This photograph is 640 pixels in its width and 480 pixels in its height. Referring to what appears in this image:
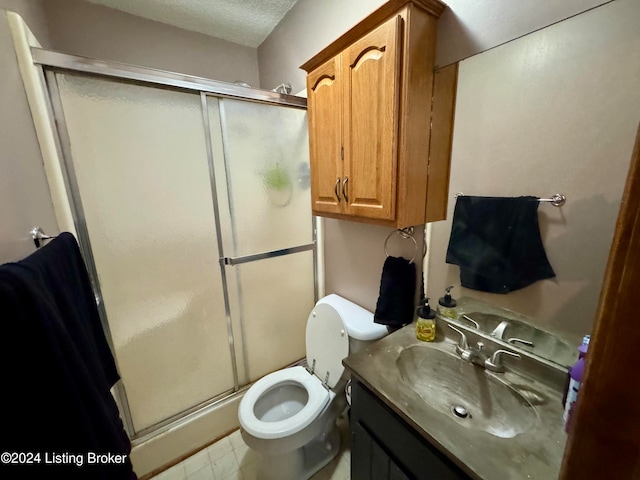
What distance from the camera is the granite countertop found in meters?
0.57

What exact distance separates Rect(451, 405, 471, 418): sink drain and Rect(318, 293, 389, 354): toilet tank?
41cm

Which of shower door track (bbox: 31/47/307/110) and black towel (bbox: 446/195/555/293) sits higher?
shower door track (bbox: 31/47/307/110)

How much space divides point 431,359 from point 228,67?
7.49 feet

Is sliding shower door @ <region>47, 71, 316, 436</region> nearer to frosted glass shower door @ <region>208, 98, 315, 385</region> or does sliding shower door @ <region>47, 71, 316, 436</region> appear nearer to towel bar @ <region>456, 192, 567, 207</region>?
frosted glass shower door @ <region>208, 98, 315, 385</region>

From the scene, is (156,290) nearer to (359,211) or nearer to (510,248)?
(359,211)

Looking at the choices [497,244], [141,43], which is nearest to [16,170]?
[141,43]

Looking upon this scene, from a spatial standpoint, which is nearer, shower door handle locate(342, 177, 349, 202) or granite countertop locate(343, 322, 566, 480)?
granite countertop locate(343, 322, 566, 480)

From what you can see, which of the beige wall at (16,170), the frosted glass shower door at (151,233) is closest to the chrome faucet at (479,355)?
the frosted glass shower door at (151,233)

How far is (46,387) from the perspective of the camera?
0.48 m

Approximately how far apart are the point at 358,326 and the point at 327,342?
229 millimetres

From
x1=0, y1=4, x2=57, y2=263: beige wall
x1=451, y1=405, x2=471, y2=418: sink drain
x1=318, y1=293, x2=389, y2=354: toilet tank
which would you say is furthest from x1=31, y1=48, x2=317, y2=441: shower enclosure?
x1=451, y1=405, x2=471, y2=418: sink drain

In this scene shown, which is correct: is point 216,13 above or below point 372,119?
above

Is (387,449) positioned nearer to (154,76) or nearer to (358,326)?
(358,326)

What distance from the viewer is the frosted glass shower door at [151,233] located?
3.72 feet
